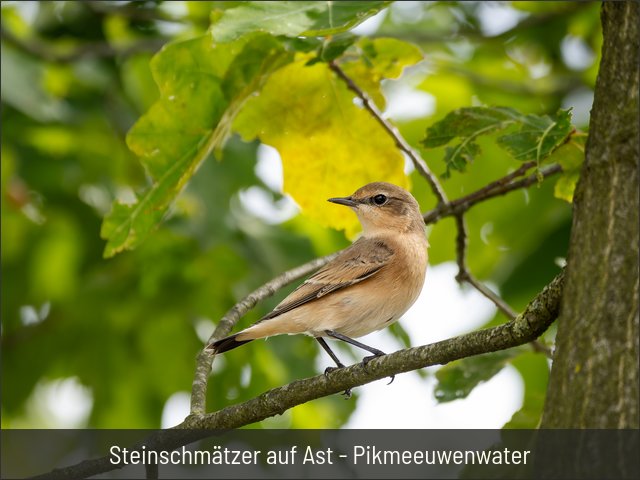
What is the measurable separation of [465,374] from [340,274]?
94cm

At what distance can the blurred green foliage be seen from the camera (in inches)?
292

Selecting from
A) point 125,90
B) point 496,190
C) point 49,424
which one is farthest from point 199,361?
point 49,424

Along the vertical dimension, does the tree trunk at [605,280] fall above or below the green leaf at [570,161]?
below

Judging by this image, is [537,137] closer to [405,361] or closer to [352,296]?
[405,361]

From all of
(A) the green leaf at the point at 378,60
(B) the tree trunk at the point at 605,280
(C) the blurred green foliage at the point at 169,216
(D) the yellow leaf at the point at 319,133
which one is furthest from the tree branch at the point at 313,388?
(C) the blurred green foliage at the point at 169,216

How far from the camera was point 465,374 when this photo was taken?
195 inches

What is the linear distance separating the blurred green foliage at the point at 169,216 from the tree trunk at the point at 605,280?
13.0 feet

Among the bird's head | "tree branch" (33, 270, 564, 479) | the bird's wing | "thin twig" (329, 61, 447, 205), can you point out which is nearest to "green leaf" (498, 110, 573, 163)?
"thin twig" (329, 61, 447, 205)

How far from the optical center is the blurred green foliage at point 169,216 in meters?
7.41

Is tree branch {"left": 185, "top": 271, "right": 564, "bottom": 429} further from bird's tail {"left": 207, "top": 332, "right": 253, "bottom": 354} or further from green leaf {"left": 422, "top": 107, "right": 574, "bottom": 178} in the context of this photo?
green leaf {"left": 422, "top": 107, "right": 574, "bottom": 178}

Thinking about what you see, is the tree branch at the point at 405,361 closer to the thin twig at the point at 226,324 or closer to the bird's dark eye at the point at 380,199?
the thin twig at the point at 226,324

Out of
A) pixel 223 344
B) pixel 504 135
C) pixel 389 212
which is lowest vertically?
pixel 223 344

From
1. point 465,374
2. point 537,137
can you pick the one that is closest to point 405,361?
point 537,137

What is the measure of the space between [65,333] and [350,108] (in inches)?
183
